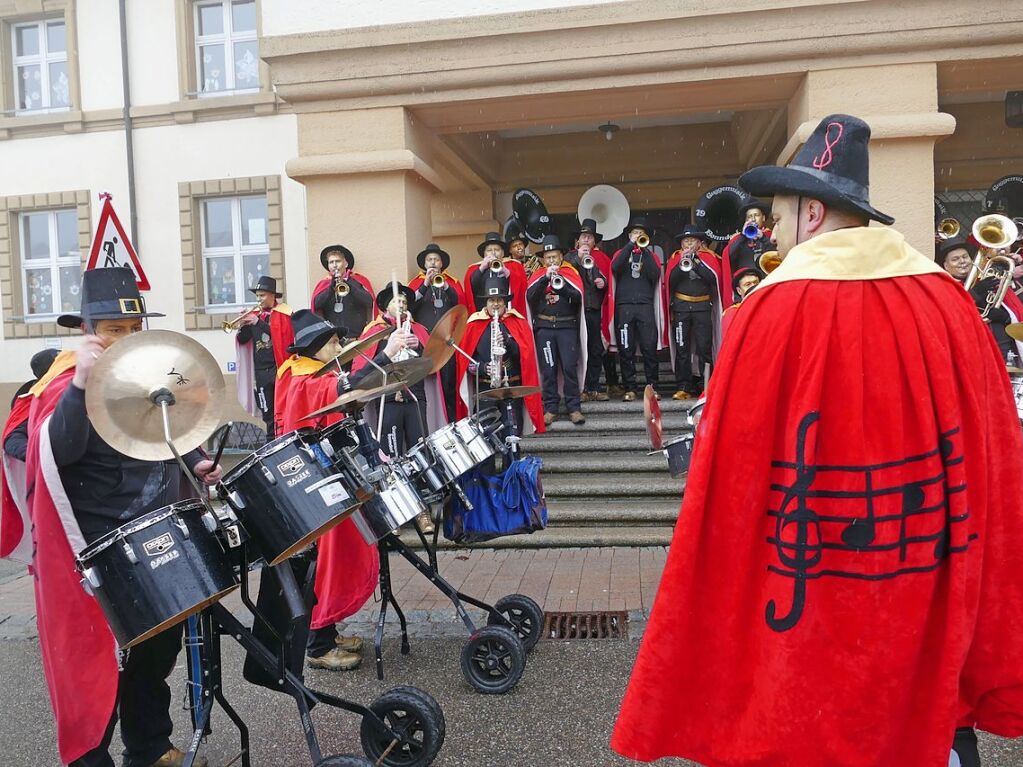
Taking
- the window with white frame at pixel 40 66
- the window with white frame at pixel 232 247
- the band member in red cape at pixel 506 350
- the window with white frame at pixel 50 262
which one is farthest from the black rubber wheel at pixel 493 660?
the window with white frame at pixel 40 66

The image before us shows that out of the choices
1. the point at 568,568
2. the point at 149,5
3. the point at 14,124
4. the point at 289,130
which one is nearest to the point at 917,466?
the point at 568,568

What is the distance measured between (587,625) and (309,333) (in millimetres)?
2374

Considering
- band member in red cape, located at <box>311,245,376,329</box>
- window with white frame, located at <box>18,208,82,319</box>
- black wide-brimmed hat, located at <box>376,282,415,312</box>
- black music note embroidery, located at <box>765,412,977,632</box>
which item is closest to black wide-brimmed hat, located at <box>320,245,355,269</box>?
band member in red cape, located at <box>311,245,376,329</box>

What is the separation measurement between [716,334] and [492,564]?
4180 mm

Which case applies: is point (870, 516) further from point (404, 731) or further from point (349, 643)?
point (349, 643)

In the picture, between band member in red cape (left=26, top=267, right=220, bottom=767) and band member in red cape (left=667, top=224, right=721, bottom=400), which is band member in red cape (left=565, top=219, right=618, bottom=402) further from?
band member in red cape (left=26, top=267, right=220, bottom=767)

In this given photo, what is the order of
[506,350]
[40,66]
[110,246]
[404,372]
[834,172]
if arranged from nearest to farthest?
[834,172] < [404,372] < [110,246] < [506,350] < [40,66]

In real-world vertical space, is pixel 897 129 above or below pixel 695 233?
above

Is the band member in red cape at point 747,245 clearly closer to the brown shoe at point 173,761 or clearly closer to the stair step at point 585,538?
the stair step at point 585,538

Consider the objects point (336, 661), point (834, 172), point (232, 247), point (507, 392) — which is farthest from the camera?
point (232, 247)

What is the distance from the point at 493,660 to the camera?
14.2ft

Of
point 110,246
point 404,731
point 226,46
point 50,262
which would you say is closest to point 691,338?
point 110,246

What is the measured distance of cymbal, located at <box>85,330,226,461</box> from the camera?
2.69m

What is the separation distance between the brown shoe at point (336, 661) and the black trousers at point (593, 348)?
18.1 ft
